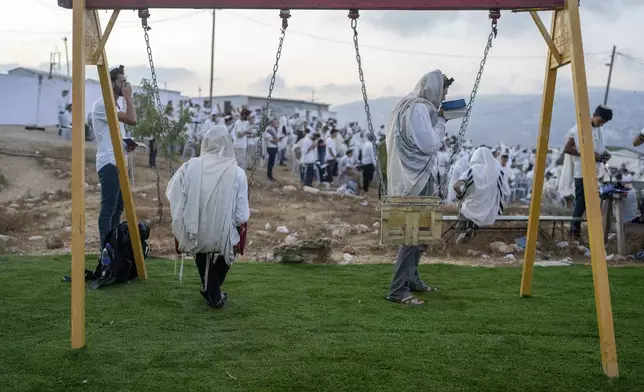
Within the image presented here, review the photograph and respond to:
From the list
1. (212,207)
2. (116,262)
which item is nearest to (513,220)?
(212,207)

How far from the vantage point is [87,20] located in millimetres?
5074

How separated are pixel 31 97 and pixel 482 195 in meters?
27.5

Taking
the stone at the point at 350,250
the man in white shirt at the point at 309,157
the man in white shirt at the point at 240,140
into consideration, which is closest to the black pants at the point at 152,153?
the man in white shirt at the point at 240,140

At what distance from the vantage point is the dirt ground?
10023 millimetres

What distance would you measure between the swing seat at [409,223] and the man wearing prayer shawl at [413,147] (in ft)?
1.57

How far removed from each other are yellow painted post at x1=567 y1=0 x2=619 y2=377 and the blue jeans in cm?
473

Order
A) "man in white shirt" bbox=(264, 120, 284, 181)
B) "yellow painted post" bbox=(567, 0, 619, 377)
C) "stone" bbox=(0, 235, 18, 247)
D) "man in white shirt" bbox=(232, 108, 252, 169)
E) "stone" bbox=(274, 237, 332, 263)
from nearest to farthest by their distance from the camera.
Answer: "yellow painted post" bbox=(567, 0, 619, 377), "stone" bbox=(274, 237, 332, 263), "stone" bbox=(0, 235, 18, 247), "man in white shirt" bbox=(232, 108, 252, 169), "man in white shirt" bbox=(264, 120, 284, 181)

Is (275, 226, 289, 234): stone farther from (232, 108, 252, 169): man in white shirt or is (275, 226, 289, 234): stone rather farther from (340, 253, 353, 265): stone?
(232, 108, 252, 169): man in white shirt

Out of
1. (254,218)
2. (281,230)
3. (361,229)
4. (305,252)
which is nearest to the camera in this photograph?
(305,252)

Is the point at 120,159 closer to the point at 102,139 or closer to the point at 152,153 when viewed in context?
the point at 102,139

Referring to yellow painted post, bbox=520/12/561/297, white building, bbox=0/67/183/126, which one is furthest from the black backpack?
white building, bbox=0/67/183/126

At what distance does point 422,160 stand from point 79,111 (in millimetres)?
3165

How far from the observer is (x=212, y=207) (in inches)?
230

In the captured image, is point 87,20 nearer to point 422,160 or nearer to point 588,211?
point 422,160
